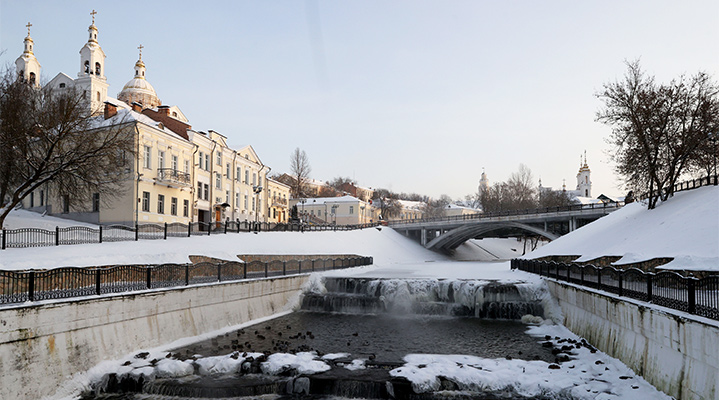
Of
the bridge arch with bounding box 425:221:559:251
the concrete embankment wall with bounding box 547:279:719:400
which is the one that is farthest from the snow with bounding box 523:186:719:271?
the bridge arch with bounding box 425:221:559:251

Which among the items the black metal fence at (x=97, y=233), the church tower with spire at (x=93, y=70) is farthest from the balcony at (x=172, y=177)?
the church tower with spire at (x=93, y=70)

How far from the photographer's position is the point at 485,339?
662 inches

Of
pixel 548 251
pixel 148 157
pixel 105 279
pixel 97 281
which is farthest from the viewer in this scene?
pixel 148 157

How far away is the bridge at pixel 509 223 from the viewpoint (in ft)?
161

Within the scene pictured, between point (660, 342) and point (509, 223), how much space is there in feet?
157

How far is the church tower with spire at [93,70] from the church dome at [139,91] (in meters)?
3.39

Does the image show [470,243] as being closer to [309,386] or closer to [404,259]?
[404,259]

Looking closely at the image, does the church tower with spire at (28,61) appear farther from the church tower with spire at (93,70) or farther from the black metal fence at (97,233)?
the black metal fence at (97,233)

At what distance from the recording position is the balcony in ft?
130

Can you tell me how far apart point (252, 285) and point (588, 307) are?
13.0 meters

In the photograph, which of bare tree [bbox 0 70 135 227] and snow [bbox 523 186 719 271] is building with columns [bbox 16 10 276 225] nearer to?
bare tree [bbox 0 70 135 227]

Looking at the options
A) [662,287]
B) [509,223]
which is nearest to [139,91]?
[509,223]

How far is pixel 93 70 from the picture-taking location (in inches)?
2376

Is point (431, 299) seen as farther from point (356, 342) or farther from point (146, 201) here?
point (146, 201)
